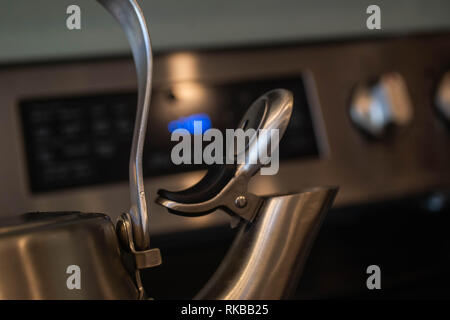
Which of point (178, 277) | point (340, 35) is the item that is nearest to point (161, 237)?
point (178, 277)

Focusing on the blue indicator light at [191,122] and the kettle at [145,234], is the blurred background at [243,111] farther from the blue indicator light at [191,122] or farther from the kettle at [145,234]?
the kettle at [145,234]

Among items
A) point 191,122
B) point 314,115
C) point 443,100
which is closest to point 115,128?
point 191,122

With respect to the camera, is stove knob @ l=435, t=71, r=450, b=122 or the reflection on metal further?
stove knob @ l=435, t=71, r=450, b=122

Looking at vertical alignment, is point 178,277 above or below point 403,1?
below

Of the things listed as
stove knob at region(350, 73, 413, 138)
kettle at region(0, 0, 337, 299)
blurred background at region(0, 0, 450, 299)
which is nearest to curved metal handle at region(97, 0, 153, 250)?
kettle at region(0, 0, 337, 299)

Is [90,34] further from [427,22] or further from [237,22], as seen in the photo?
[427,22]

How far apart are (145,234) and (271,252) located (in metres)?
0.07

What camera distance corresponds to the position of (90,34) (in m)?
0.60

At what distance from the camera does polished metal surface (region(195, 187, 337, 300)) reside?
0.85ft

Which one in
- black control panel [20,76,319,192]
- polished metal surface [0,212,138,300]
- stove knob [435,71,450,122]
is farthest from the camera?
stove knob [435,71,450,122]

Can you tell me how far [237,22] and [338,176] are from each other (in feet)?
0.80

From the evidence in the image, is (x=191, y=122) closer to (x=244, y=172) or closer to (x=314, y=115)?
(x=314, y=115)

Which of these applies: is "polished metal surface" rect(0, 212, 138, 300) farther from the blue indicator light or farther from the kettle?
the blue indicator light

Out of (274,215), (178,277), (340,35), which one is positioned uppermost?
(340,35)
